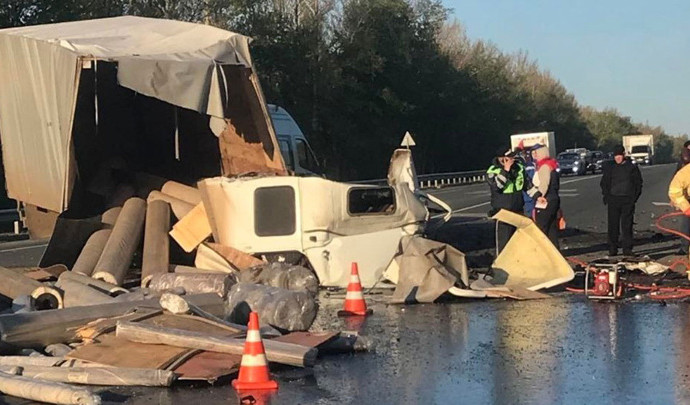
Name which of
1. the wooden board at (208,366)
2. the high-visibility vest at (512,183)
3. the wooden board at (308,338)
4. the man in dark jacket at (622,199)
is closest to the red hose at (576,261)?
the man in dark jacket at (622,199)

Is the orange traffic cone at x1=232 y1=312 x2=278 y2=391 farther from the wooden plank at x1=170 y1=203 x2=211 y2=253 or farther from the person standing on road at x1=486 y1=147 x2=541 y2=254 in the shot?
the person standing on road at x1=486 y1=147 x2=541 y2=254

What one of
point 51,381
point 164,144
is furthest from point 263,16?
point 51,381

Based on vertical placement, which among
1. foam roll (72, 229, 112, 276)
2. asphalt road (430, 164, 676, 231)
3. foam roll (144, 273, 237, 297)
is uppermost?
foam roll (72, 229, 112, 276)

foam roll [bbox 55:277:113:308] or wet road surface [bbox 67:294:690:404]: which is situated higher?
foam roll [bbox 55:277:113:308]

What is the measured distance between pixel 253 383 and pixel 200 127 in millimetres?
8993

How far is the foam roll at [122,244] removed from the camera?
12523 millimetres

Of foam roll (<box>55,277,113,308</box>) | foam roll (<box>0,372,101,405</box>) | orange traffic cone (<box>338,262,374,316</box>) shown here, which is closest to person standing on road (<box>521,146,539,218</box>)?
orange traffic cone (<box>338,262,374,316</box>)

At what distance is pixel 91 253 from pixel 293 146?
5.56 meters

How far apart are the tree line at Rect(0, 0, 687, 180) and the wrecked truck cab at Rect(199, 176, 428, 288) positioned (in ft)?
87.4

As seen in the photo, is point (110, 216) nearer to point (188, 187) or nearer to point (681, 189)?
point (188, 187)

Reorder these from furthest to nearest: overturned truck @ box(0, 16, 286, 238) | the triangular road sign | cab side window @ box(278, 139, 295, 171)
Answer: the triangular road sign → cab side window @ box(278, 139, 295, 171) → overturned truck @ box(0, 16, 286, 238)

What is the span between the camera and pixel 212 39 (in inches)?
532

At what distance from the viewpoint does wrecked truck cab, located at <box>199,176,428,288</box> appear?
41.3ft

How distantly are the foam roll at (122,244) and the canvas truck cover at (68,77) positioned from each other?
0.81m
